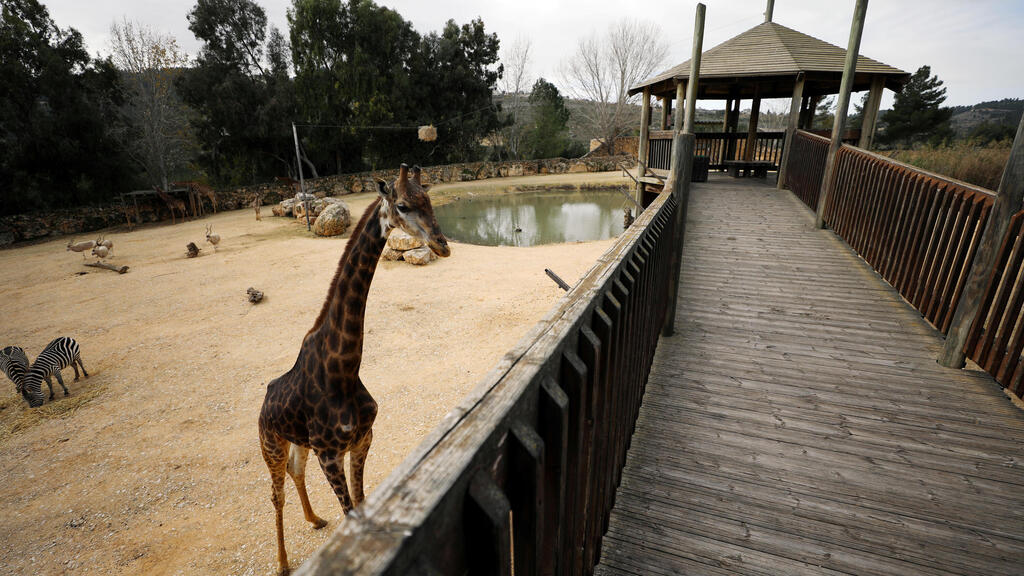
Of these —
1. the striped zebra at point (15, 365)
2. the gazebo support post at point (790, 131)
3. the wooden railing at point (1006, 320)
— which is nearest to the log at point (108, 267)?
the striped zebra at point (15, 365)

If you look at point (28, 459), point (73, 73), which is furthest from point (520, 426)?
point (73, 73)

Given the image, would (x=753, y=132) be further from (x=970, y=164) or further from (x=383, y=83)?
(x=383, y=83)

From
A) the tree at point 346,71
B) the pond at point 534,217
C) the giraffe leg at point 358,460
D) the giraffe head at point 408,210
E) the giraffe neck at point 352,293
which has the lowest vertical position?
the pond at point 534,217

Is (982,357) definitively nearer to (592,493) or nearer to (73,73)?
(592,493)

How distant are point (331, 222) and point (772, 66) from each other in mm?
14409

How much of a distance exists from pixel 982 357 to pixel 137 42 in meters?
31.3

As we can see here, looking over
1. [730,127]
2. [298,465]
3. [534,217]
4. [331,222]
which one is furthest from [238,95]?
[298,465]

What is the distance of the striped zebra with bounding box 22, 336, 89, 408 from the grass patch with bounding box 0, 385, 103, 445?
12cm

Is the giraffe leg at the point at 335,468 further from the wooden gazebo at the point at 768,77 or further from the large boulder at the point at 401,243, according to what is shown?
the wooden gazebo at the point at 768,77

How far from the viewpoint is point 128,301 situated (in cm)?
1045

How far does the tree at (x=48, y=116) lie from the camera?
17250 mm

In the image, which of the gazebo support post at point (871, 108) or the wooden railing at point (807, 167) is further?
the gazebo support post at point (871, 108)

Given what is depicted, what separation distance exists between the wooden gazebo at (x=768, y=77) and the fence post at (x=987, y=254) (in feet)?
26.7

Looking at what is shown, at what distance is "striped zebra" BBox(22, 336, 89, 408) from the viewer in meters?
6.32
